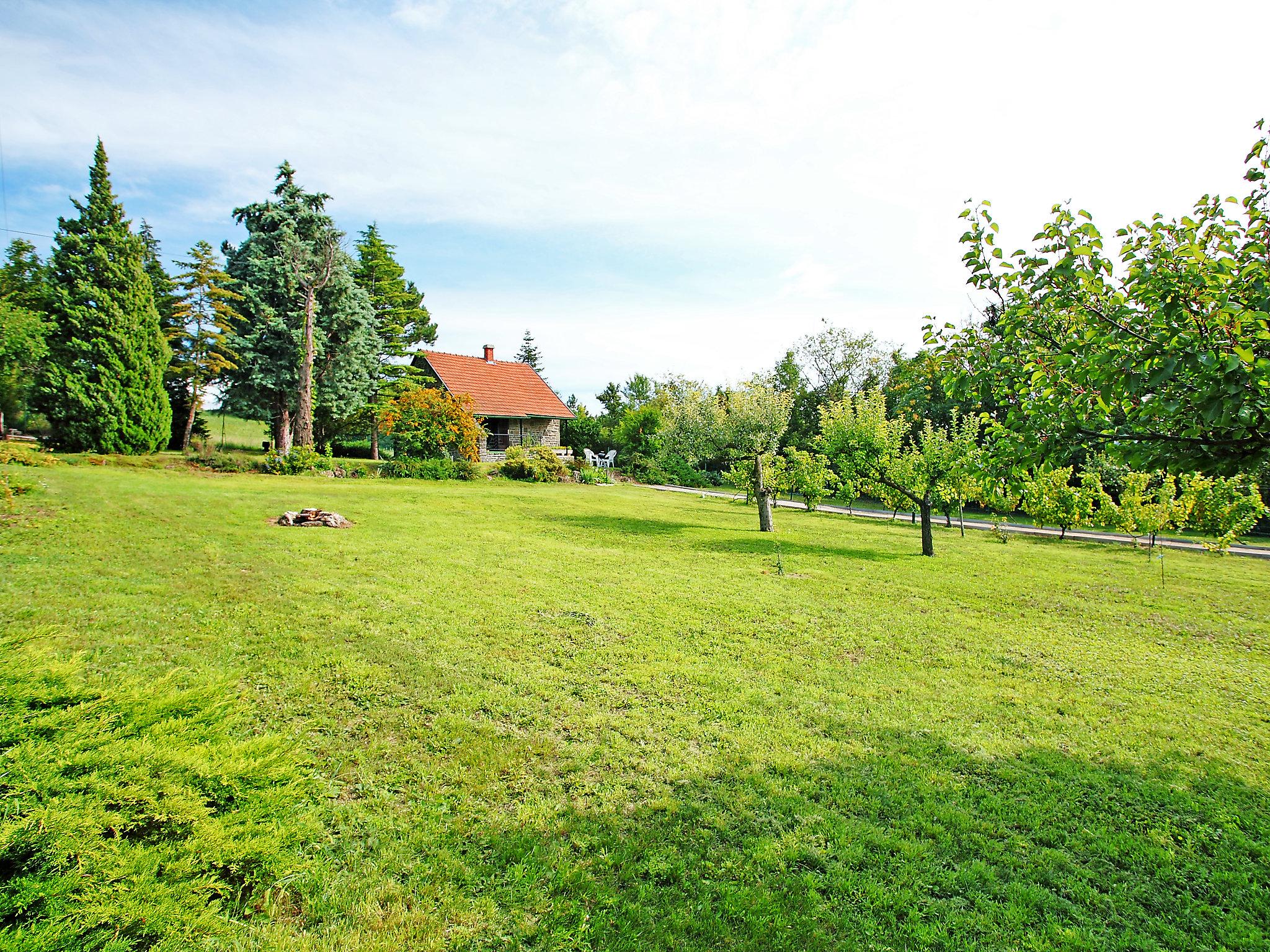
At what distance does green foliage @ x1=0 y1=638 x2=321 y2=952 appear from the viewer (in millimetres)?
2010

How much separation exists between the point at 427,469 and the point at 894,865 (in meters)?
21.1

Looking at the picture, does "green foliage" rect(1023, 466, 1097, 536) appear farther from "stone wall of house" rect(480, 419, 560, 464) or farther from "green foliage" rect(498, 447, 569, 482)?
"stone wall of house" rect(480, 419, 560, 464)

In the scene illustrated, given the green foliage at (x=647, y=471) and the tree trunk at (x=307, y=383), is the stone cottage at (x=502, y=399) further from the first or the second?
the tree trunk at (x=307, y=383)

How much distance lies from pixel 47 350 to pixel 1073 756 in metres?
30.2

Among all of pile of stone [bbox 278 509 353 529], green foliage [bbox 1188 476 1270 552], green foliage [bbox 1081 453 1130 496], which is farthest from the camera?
green foliage [bbox 1081 453 1130 496]

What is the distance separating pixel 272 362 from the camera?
79.2 feet

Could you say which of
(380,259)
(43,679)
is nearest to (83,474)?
(43,679)

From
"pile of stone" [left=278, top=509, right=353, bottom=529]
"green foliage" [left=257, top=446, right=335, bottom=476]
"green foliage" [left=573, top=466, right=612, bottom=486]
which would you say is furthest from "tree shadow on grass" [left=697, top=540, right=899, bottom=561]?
"green foliage" [left=257, top=446, right=335, bottom=476]

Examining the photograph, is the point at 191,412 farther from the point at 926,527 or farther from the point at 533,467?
the point at 926,527

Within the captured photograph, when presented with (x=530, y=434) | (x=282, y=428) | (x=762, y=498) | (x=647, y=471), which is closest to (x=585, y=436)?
(x=530, y=434)

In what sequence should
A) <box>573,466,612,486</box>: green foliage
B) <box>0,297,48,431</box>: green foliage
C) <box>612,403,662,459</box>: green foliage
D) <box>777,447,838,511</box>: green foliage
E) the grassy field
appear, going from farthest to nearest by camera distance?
<box>612,403,662,459</box>: green foliage, <box>573,466,612,486</box>: green foliage, <box>0,297,48,431</box>: green foliage, <box>777,447,838,511</box>: green foliage, the grassy field

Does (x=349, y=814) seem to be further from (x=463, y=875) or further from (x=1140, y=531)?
(x=1140, y=531)

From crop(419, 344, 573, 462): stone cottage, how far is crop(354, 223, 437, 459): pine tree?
171 cm

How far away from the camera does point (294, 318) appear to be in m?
24.4
